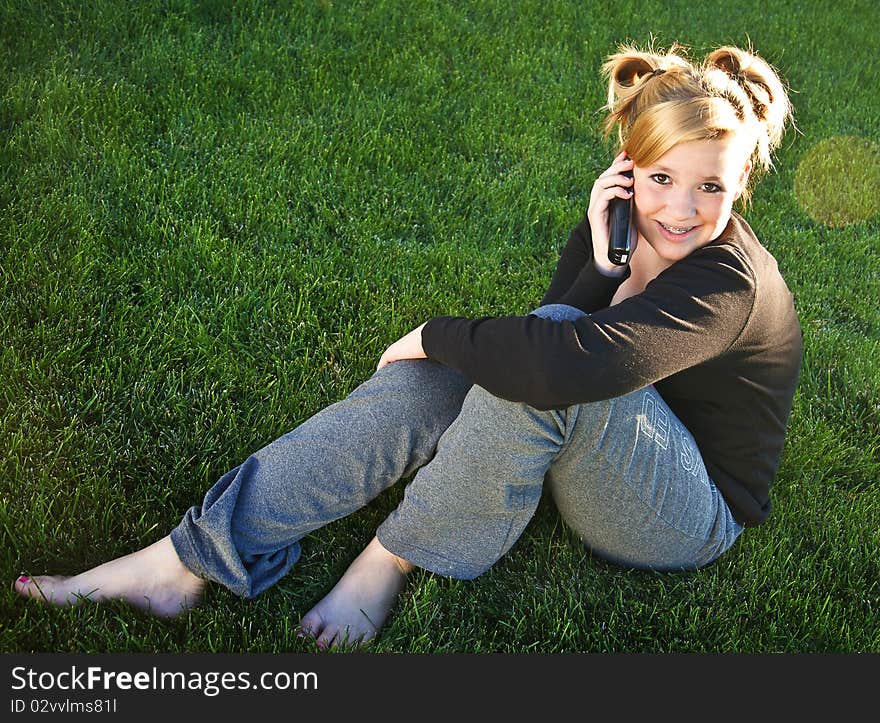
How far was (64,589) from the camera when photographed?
98.1 inches

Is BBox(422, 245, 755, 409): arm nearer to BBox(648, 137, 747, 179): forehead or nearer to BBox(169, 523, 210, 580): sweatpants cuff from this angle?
BBox(648, 137, 747, 179): forehead

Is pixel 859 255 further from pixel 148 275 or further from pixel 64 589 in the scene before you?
pixel 64 589

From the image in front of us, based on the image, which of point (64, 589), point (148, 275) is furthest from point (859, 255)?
point (64, 589)

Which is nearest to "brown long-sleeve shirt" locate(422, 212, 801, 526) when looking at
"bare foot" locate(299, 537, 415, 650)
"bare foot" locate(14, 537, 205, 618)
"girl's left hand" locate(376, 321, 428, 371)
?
"girl's left hand" locate(376, 321, 428, 371)

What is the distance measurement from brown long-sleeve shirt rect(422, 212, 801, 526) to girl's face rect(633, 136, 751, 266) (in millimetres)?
70

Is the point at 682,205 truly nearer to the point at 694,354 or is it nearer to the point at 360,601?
the point at 694,354

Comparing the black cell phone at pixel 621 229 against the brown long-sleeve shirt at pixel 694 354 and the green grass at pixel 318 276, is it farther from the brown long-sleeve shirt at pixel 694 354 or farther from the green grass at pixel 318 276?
the green grass at pixel 318 276

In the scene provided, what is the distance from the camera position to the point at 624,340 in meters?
2.15

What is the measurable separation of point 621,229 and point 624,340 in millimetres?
719

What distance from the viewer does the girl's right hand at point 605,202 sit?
2727mm

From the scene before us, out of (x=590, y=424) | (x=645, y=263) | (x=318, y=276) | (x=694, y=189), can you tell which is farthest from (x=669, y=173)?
(x=318, y=276)

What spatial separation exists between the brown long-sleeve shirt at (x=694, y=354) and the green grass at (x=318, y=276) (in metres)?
0.55

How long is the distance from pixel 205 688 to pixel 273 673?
0.17 m

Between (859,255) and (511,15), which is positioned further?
(511,15)
